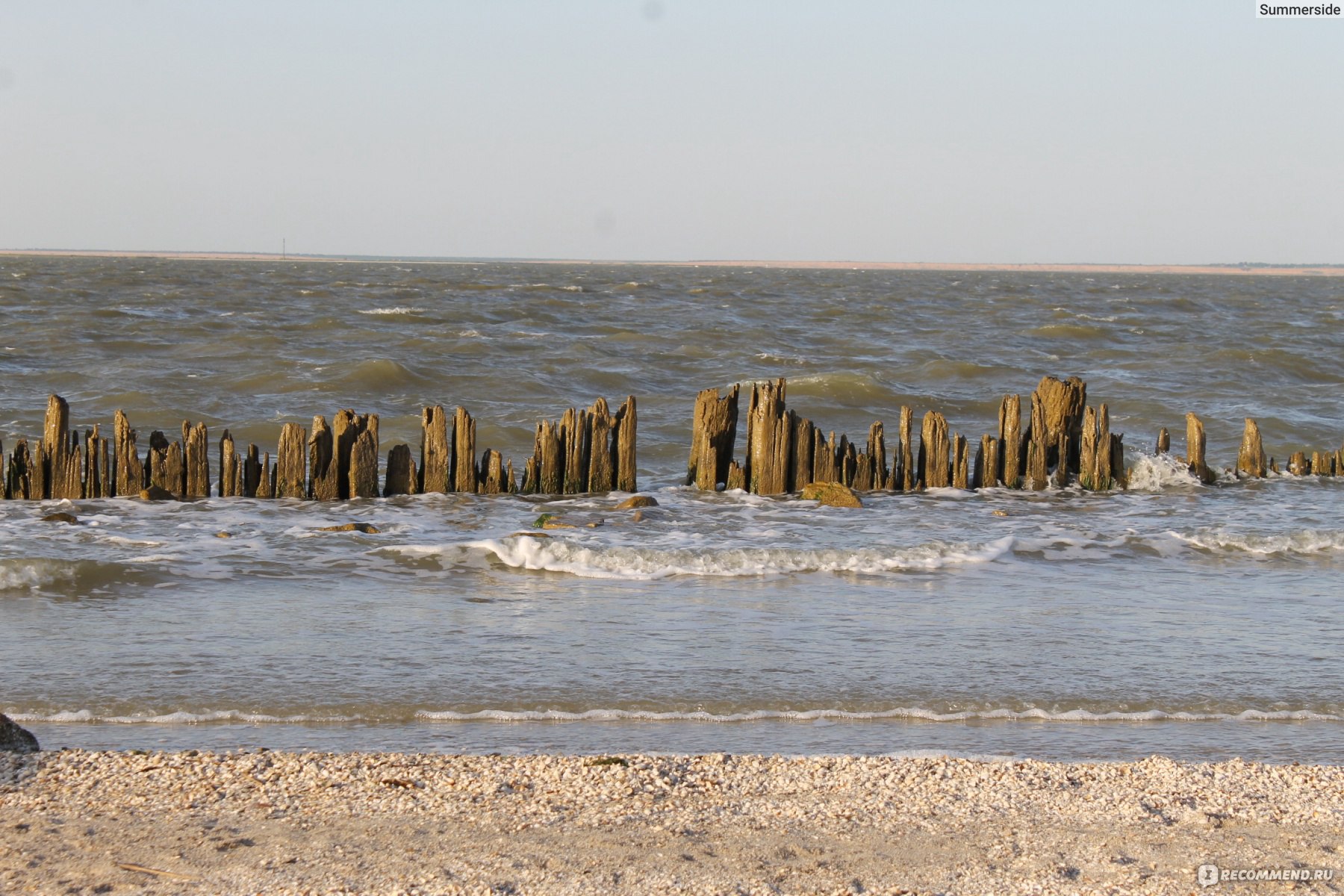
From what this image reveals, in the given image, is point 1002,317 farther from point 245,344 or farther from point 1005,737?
point 1005,737

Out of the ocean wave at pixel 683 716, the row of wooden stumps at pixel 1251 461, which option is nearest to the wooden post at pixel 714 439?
the row of wooden stumps at pixel 1251 461

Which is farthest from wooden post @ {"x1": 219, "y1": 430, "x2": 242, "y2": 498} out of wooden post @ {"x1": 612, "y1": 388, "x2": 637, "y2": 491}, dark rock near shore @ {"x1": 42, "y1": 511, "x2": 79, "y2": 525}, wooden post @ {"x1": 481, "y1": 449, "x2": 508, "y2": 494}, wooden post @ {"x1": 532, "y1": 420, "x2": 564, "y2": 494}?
wooden post @ {"x1": 612, "y1": 388, "x2": 637, "y2": 491}

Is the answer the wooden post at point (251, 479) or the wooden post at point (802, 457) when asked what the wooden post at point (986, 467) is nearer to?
the wooden post at point (802, 457)

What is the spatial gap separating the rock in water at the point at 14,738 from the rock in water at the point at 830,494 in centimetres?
820

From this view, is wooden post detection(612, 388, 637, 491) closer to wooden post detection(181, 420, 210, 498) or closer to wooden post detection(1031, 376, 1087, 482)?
wooden post detection(181, 420, 210, 498)

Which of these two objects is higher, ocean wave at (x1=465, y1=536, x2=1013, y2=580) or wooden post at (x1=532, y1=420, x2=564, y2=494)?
wooden post at (x1=532, y1=420, x2=564, y2=494)

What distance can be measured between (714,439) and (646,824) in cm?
843

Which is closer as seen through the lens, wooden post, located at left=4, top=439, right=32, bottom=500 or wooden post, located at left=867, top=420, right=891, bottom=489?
wooden post, located at left=4, top=439, right=32, bottom=500

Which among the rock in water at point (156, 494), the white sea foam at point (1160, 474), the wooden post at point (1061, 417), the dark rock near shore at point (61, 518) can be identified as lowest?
the dark rock near shore at point (61, 518)

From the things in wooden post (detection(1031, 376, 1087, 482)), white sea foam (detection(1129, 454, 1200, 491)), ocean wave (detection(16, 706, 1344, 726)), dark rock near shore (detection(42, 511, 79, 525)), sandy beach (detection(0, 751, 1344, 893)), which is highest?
wooden post (detection(1031, 376, 1087, 482))

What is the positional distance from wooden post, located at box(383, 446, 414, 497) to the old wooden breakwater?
8.83 feet

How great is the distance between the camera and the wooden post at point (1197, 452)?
46.8 ft

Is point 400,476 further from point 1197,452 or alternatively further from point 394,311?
point 394,311

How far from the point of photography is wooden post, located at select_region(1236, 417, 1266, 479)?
14734mm
